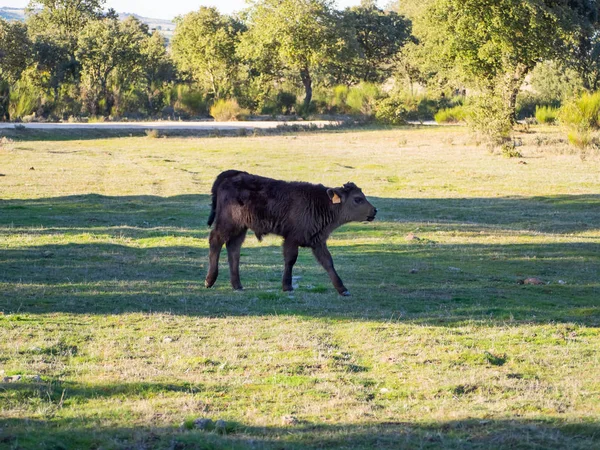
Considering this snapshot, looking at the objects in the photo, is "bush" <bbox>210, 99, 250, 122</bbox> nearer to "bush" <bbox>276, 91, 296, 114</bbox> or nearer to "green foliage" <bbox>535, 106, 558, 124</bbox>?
"bush" <bbox>276, 91, 296, 114</bbox>

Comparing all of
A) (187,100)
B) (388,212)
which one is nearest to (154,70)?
(187,100)

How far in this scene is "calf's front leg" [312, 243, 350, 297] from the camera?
12.1 metres

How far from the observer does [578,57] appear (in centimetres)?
5028

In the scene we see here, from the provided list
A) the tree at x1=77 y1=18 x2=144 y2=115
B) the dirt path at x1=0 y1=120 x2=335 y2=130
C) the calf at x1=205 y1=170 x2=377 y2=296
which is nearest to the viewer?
the calf at x1=205 y1=170 x2=377 y2=296

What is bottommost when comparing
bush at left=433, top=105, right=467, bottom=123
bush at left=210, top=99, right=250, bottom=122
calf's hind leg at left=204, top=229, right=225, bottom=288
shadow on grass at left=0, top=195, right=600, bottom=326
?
shadow on grass at left=0, top=195, right=600, bottom=326

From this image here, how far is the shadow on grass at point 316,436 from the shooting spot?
6180 millimetres

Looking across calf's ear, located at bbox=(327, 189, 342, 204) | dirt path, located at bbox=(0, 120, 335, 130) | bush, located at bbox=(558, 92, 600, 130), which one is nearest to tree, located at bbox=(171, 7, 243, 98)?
dirt path, located at bbox=(0, 120, 335, 130)

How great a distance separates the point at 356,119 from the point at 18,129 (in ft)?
77.3

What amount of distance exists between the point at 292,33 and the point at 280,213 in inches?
1946

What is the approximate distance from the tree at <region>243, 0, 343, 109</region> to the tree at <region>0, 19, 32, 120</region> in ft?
49.2

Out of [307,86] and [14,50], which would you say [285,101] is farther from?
[14,50]

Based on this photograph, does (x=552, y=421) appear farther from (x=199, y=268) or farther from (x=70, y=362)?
(x=199, y=268)

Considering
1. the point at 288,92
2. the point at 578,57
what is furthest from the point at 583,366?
the point at 288,92

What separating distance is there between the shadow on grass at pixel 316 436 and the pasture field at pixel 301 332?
24mm
